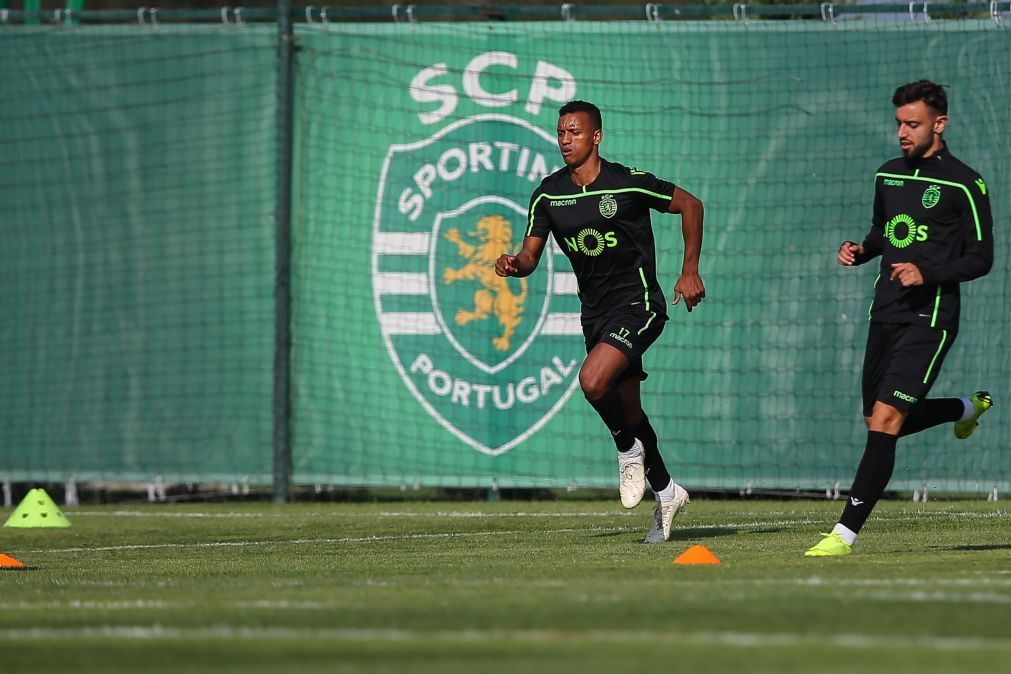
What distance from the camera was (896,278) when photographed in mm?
7801

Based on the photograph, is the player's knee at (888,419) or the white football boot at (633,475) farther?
the white football boot at (633,475)

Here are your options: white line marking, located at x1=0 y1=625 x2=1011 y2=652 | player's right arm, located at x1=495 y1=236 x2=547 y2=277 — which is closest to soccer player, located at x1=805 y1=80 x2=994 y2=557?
player's right arm, located at x1=495 y1=236 x2=547 y2=277

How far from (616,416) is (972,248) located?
216cm

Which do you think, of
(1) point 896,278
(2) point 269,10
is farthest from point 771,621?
(2) point 269,10

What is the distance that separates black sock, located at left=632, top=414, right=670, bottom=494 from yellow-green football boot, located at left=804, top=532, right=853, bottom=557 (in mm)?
1573

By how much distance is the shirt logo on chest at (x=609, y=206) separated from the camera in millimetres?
9273

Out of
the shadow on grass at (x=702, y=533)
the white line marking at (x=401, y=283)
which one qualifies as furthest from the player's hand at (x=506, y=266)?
the white line marking at (x=401, y=283)

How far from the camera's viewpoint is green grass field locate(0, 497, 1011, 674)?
4.40 m

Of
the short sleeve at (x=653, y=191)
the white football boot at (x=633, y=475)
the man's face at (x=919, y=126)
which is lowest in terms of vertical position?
the white football boot at (x=633, y=475)

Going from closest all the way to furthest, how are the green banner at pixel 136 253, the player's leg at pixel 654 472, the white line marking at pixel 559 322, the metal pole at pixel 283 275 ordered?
the player's leg at pixel 654 472 < the white line marking at pixel 559 322 < the metal pole at pixel 283 275 < the green banner at pixel 136 253

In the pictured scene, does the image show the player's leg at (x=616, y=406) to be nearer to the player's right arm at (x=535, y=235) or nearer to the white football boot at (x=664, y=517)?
the white football boot at (x=664, y=517)

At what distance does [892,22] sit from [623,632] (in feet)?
30.7

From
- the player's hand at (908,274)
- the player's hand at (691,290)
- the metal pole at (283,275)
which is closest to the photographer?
the player's hand at (908,274)

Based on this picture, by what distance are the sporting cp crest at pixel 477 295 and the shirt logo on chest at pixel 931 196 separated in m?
5.62
